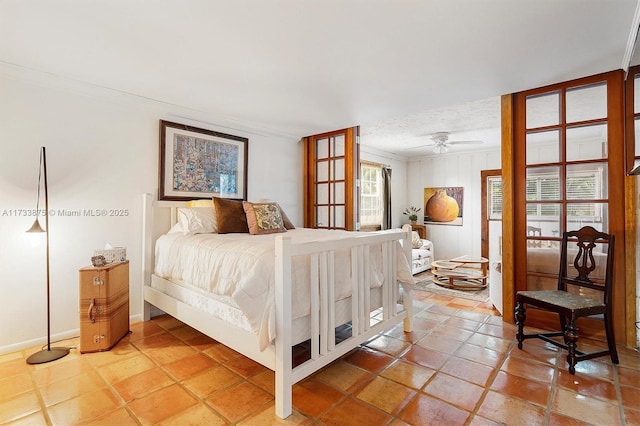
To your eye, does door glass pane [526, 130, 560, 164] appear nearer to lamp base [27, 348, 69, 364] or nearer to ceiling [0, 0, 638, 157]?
ceiling [0, 0, 638, 157]

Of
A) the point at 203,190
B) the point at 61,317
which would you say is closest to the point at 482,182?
the point at 203,190

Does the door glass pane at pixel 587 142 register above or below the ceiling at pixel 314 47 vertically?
below

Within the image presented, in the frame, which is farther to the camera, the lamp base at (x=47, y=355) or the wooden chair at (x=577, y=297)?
the lamp base at (x=47, y=355)

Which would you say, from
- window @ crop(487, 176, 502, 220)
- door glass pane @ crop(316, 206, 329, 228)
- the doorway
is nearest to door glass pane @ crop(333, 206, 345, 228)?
door glass pane @ crop(316, 206, 329, 228)

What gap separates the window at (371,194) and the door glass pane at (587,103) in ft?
11.8

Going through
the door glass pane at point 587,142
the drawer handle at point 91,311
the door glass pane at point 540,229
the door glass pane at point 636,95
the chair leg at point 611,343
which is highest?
the door glass pane at point 636,95

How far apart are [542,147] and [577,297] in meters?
1.44

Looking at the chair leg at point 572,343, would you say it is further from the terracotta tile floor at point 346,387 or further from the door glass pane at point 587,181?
the door glass pane at point 587,181

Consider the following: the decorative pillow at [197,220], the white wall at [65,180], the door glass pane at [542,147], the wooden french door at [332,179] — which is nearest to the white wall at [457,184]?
the wooden french door at [332,179]

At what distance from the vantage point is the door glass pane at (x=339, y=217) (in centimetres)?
434

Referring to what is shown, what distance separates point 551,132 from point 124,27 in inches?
138

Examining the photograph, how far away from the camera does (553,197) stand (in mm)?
2832

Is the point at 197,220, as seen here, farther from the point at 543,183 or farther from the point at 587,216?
the point at 587,216

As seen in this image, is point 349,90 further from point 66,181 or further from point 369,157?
point 369,157
